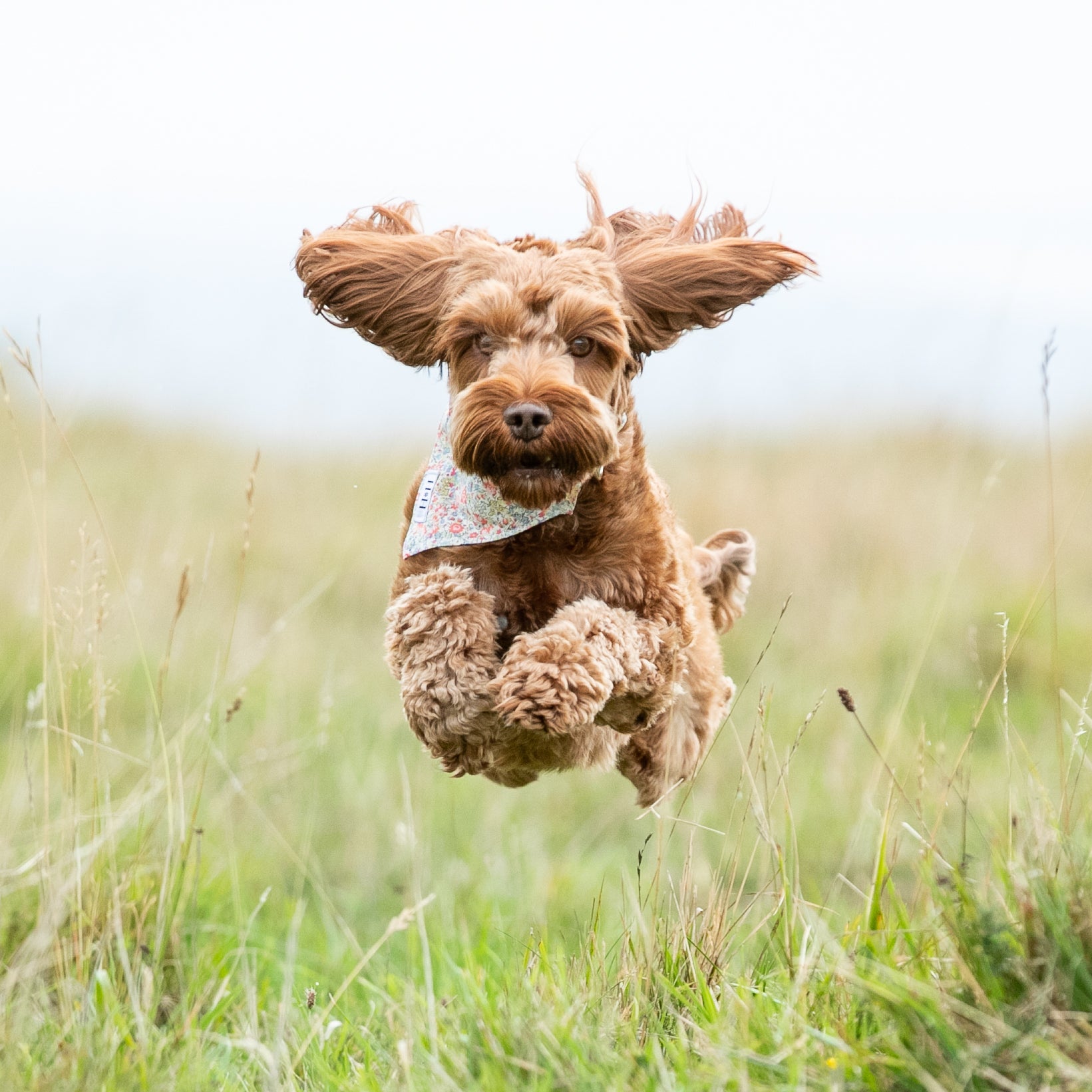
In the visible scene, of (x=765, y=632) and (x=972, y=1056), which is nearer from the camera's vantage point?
(x=972, y=1056)

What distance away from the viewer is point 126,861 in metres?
5.32

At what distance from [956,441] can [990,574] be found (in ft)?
5.99

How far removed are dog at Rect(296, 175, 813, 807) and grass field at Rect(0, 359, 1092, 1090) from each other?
0.43 m

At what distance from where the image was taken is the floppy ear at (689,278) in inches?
149

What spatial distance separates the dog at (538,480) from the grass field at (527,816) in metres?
0.43

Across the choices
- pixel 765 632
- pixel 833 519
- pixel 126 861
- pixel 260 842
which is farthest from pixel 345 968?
pixel 833 519

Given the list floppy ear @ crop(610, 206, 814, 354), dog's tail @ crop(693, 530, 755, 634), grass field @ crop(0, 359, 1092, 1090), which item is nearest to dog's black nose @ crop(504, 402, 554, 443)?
floppy ear @ crop(610, 206, 814, 354)

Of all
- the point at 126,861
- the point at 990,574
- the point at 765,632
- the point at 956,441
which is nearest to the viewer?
the point at 126,861

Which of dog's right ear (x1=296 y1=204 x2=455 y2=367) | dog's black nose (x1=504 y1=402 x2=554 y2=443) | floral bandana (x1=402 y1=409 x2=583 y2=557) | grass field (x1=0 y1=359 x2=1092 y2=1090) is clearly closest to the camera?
grass field (x1=0 y1=359 x2=1092 y2=1090)

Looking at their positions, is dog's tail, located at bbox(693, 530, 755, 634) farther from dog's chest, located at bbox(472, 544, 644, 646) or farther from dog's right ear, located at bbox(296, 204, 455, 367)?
dog's right ear, located at bbox(296, 204, 455, 367)

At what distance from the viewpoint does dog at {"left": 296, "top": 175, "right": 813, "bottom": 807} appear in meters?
3.36

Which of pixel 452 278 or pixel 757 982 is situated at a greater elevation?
pixel 452 278

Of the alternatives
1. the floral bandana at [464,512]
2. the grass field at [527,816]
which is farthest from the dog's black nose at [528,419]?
the grass field at [527,816]

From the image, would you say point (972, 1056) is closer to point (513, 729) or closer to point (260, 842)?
point (513, 729)
